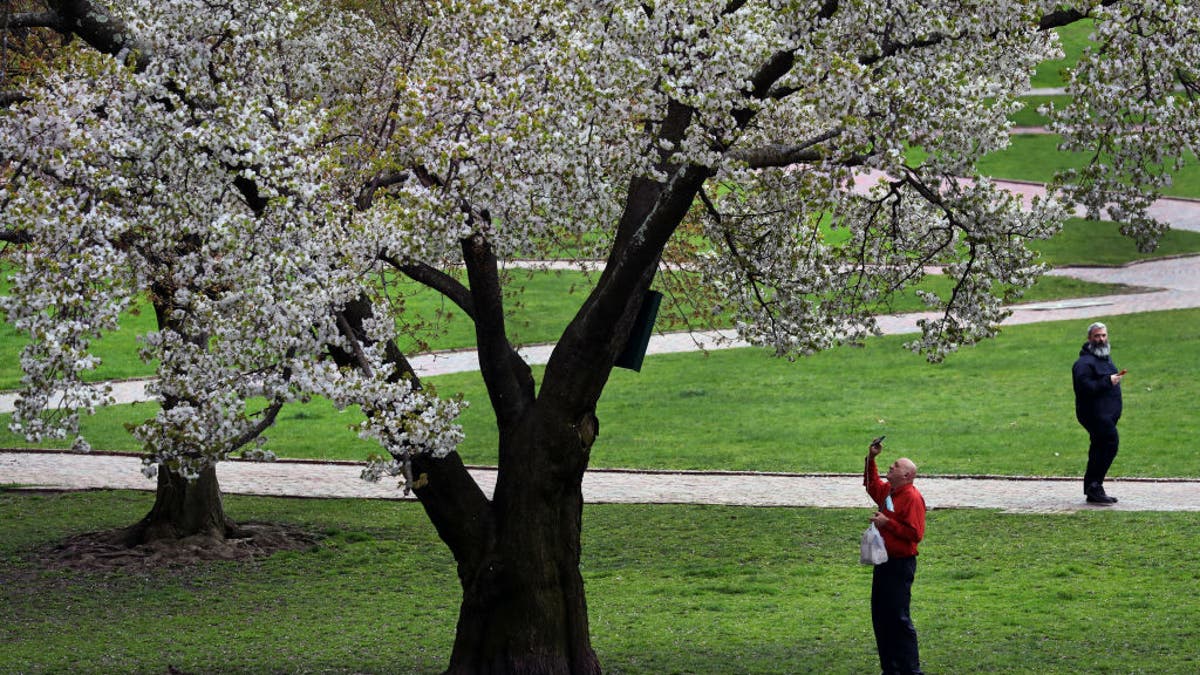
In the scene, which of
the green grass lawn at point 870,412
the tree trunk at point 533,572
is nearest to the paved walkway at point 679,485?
the green grass lawn at point 870,412

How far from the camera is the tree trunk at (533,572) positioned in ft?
35.7

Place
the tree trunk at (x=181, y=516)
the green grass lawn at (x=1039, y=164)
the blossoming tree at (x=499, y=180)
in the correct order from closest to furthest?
the blossoming tree at (x=499, y=180)
the tree trunk at (x=181, y=516)
the green grass lawn at (x=1039, y=164)

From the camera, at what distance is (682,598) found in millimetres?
14211

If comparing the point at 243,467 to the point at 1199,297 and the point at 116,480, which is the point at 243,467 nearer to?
the point at 116,480

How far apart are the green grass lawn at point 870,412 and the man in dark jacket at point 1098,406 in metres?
2.23

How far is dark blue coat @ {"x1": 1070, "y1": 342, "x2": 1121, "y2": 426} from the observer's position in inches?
660

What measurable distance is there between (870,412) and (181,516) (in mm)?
11637

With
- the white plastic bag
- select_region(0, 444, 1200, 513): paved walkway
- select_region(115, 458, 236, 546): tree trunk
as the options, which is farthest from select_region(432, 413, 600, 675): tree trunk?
select_region(0, 444, 1200, 513): paved walkway

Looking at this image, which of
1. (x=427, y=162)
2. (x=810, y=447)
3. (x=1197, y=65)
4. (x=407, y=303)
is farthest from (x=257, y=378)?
(x=407, y=303)

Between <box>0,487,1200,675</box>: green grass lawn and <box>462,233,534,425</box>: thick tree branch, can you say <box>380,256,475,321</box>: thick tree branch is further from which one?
<box>0,487,1200,675</box>: green grass lawn

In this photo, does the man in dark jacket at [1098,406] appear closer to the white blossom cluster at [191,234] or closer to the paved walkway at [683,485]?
the paved walkway at [683,485]

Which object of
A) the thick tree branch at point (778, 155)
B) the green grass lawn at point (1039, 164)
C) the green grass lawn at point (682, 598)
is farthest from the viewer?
the green grass lawn at point (1039, 164)

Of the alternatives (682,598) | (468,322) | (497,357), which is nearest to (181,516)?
(682,598)

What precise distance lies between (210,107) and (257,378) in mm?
1884
